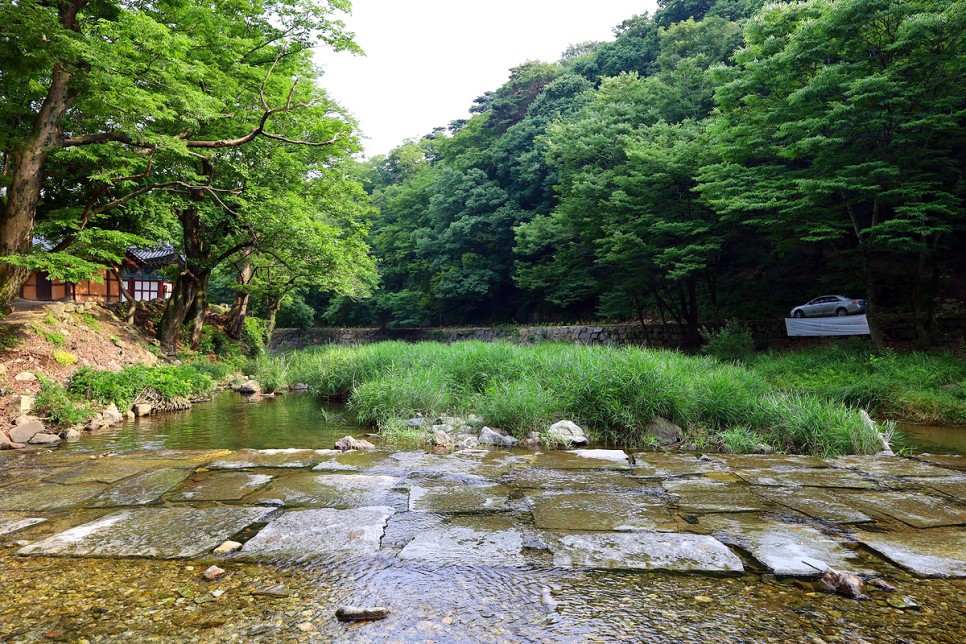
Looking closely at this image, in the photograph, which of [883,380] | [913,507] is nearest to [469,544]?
[913,507]

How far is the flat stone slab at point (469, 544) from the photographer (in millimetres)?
2465

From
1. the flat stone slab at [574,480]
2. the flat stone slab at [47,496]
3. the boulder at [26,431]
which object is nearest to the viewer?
the flat stone slab at [47,496]

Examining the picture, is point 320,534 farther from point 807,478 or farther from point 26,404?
point 26,404

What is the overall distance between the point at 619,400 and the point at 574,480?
2.65 m

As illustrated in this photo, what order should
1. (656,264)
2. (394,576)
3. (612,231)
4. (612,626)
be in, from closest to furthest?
(612,626) → (394,576) → (656,264) → (612,231)

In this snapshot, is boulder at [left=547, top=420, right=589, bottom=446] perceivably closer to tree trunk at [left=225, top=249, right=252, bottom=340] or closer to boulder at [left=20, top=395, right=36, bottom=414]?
boulder at [left=20, top=395, right=36, bottom=414]

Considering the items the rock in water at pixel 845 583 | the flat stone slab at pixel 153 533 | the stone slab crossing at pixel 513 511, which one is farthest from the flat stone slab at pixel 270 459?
the rock in water at pixel 845 583

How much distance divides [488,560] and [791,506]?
2.18 metres

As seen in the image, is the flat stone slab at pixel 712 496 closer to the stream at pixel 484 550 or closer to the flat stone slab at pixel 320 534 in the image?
the stream at pixel 484 550

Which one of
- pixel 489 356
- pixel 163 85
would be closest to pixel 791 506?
pixel 489 356

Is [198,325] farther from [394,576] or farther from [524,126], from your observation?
[524,126]

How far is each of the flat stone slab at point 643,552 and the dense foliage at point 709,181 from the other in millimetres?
10233

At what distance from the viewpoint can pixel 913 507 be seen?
3.25 metres

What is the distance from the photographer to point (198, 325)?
15234mm
